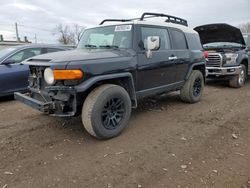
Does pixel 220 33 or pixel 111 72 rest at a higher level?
pixel 220 33

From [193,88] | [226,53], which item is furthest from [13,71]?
[226,53]

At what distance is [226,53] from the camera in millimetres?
8805

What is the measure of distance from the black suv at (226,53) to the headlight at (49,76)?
19.4 feet

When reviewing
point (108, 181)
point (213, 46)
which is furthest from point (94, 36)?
point (213, 46)

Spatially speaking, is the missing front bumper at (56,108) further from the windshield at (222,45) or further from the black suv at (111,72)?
the windshield at (222,45)

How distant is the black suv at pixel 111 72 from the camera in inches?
150

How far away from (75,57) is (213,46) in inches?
289

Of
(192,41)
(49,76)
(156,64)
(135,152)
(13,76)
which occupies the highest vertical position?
(192,41)

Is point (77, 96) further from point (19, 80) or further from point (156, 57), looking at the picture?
point (19, 80)

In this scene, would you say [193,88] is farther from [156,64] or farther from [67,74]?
[67,74]

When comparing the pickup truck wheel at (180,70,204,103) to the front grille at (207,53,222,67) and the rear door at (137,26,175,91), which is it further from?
the front grille at (207,53,222,67)

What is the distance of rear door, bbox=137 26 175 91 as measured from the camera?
15.7ft

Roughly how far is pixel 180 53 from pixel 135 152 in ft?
9.72

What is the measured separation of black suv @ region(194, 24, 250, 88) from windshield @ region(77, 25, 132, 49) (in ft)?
14.5
